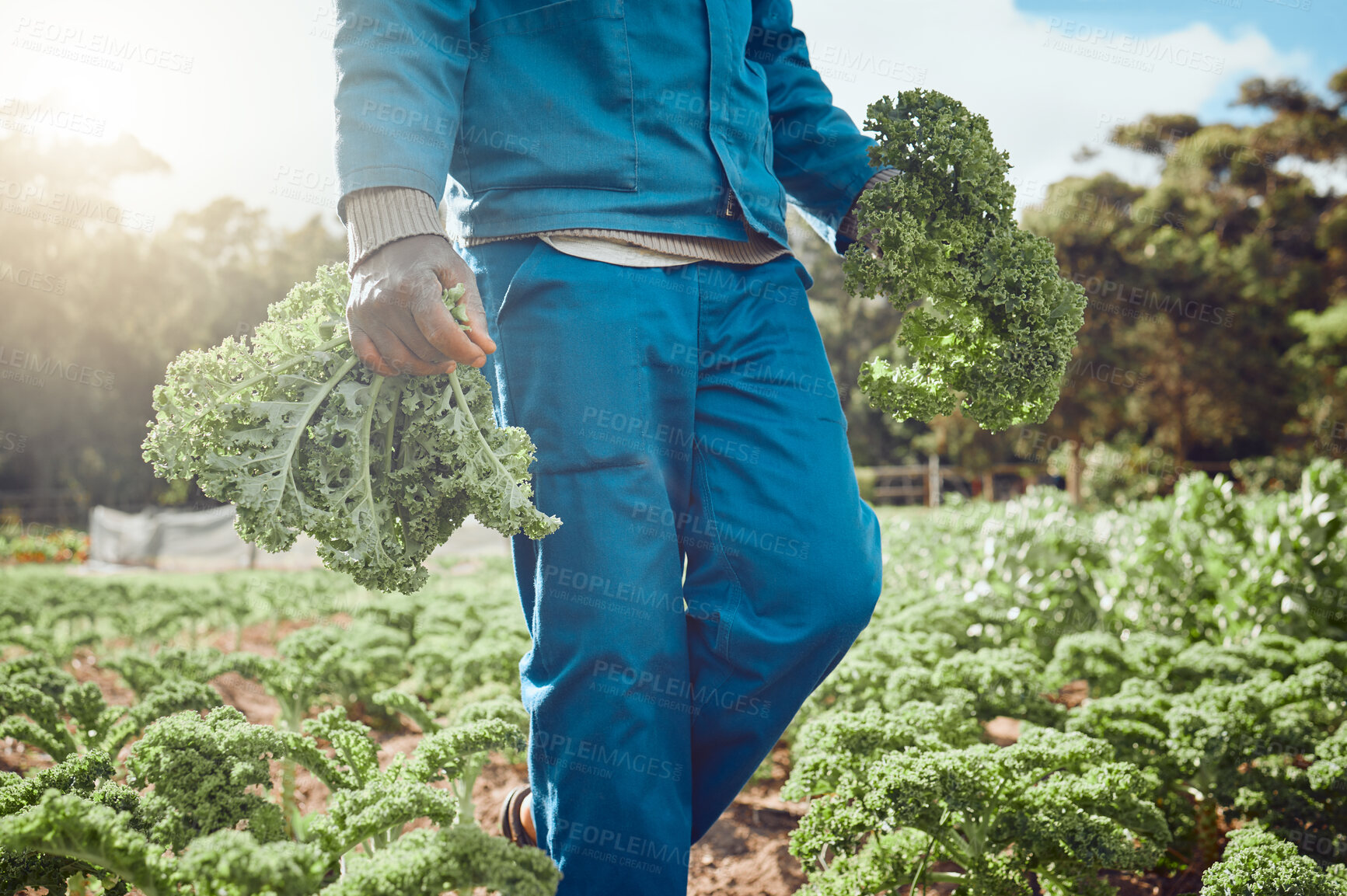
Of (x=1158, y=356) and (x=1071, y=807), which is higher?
(x=1158, y=356)

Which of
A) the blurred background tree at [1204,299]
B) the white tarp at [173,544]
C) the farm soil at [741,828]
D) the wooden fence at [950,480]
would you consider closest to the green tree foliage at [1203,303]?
the blurred background tree at [1204,299]

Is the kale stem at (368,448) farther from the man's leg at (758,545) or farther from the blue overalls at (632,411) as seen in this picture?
the man's leg at (758,545)

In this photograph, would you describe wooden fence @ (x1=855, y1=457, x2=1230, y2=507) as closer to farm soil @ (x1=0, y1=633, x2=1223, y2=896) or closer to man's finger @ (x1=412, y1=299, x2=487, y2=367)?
farm soil @ (x1=0, y1=633, x2=1223, y2=896)

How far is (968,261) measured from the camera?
7.44 ft

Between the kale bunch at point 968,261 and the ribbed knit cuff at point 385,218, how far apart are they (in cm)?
114

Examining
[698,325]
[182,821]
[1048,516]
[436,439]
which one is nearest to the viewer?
[436,439]

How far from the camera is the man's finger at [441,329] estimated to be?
151 centimetres

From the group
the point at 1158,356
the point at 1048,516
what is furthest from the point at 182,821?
the point at 1158,356

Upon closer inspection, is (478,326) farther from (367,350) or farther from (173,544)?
(173,544)

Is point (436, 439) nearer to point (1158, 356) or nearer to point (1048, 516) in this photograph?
point (1048, 516)

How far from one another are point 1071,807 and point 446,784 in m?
2.23

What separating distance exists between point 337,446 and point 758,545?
887 millimetres

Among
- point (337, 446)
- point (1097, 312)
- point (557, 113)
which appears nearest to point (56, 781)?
point (337, 446)

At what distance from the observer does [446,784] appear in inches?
130
